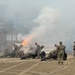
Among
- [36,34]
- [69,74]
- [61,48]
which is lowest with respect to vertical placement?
[69,74]

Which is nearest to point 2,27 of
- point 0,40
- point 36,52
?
point 0,40

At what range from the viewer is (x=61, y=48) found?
2839 cm

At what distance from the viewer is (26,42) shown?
47562mm

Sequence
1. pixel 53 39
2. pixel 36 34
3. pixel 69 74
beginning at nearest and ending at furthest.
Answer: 1. pixel 69 74
2. pixel 36 34
3. pixel 53 39

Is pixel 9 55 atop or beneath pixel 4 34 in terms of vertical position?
beneath

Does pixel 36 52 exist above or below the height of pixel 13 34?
below

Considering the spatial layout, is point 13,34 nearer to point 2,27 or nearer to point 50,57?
point 2,27

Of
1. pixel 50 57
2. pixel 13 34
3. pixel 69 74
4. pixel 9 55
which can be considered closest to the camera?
pixel 69 74

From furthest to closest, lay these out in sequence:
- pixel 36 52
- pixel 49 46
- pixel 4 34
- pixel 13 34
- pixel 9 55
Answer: pixel 4 34 < pixel 13 34 < pixel 49 46 < pixel 9 55 < pixel 36 52

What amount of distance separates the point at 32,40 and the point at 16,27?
72.5ft

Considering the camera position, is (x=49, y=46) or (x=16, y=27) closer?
(x=49, y=46)

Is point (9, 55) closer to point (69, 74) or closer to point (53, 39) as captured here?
point (53, 39)

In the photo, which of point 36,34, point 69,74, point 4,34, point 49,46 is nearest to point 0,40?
point 4,34

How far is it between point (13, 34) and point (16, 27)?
512cm
